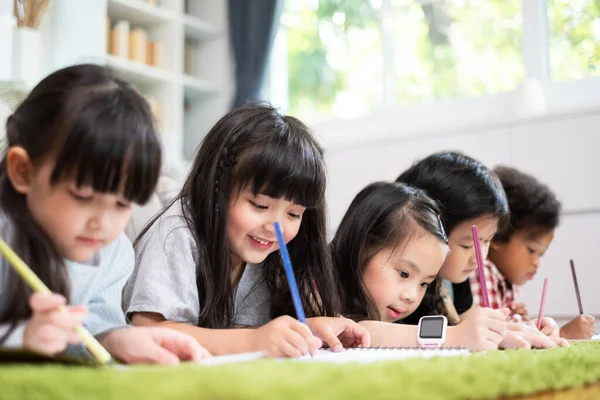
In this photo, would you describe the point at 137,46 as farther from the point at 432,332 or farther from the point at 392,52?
the point at 432,332

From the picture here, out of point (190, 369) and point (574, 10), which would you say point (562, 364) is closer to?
point (190, 369)

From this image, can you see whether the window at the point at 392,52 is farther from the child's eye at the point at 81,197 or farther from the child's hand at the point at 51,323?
the child's hand at the point at 51,323

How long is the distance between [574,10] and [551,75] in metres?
0.26

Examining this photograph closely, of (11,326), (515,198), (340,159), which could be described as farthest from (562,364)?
(340,159)

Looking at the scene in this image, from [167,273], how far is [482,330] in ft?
1.65

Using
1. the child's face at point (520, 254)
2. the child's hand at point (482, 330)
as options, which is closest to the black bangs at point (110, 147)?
the child's hand at point (482, 330)

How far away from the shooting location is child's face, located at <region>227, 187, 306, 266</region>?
3.79ft

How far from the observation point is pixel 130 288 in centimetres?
117

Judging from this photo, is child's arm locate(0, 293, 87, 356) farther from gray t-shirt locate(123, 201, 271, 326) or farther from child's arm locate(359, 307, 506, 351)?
child's arm locate(359, 307, 506, 351)

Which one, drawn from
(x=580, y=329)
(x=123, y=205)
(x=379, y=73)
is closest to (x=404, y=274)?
(x=580, y=329)

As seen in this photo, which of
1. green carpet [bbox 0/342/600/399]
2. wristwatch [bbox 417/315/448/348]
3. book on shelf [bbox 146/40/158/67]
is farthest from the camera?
book on shelf [bbox 146/40/158/67]

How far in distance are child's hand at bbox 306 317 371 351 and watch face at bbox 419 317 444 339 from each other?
10 centimetres

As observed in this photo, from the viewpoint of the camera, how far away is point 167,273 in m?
1.09

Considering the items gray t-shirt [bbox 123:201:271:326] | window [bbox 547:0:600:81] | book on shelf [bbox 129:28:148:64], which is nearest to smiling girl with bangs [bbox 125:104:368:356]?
gray t-shirt [bbox 123:201:271:326]
